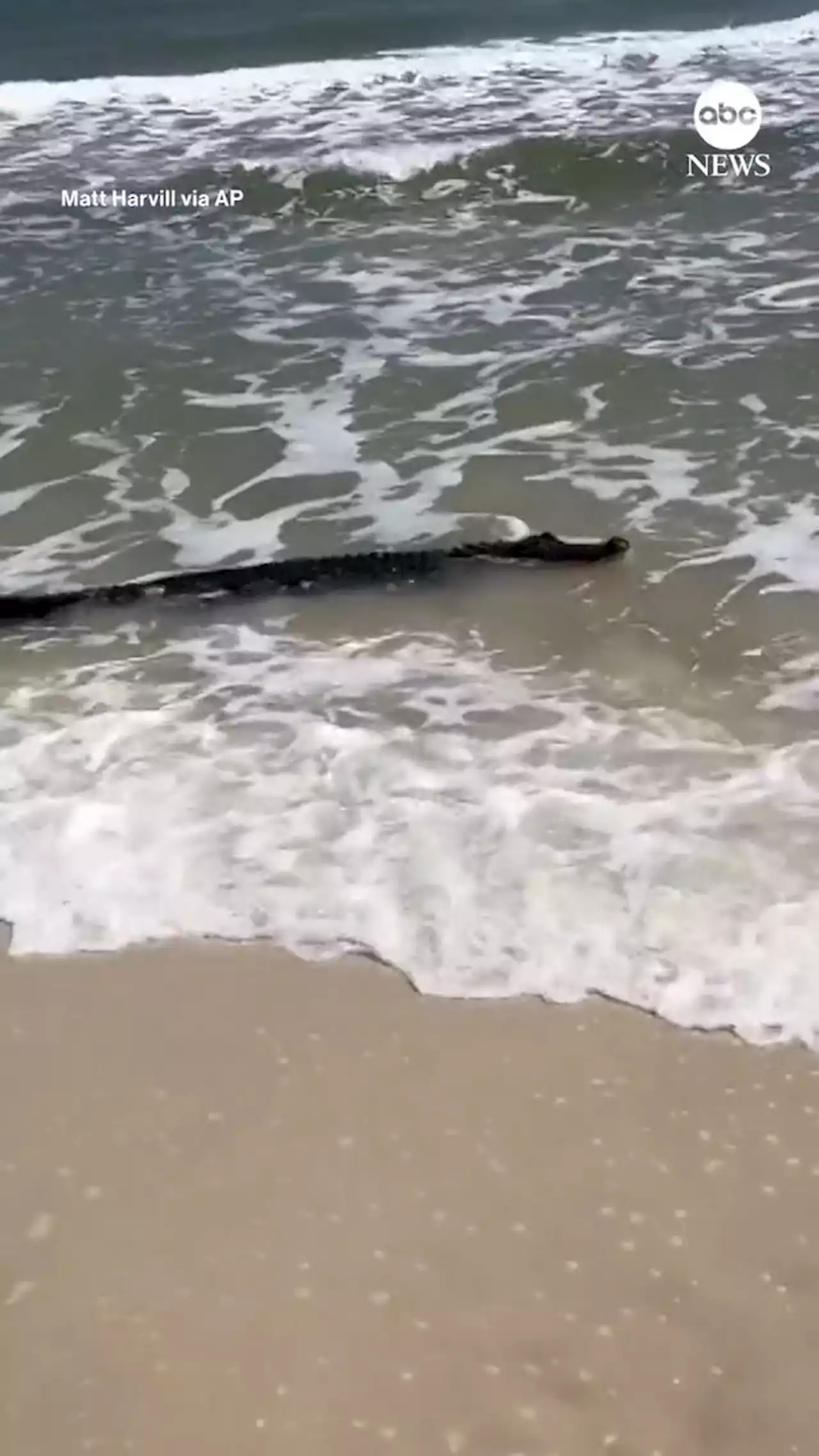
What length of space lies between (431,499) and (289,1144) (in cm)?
296

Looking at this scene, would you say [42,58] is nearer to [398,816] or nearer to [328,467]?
[328,467]

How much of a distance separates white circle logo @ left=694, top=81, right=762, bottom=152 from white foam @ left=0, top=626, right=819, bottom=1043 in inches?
245

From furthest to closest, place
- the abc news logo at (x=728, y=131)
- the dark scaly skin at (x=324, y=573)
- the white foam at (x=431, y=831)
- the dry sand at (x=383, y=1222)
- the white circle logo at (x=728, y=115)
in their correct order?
1. the white circle logo at (x=728, y=115)
2. the abc news logo at (x=728, y=131)
3. the dark scaly skin at (x=324, y=573)
4. the white foam at (x=431, y=831)
5. the dry sand at (x=383, y=1222)

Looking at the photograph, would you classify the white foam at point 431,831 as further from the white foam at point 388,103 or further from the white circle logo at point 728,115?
the white circle logo at point 728,115

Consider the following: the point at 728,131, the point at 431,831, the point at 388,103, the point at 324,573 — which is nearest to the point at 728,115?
the point at 728,131

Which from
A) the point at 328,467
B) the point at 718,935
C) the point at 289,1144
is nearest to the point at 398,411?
the point at 328,467

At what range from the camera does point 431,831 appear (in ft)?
12.1

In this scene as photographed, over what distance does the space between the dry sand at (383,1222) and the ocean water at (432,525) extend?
19cm

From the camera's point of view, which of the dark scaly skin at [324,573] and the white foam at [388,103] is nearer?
the dark scaly skin at [324,573]

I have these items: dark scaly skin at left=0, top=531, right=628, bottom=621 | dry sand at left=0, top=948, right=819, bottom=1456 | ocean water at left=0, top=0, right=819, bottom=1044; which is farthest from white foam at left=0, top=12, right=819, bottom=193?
dry sand at left=0, top=948, right=819, bottom=1456

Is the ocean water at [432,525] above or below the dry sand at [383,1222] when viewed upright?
above

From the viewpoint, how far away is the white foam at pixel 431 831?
3287 millimetres

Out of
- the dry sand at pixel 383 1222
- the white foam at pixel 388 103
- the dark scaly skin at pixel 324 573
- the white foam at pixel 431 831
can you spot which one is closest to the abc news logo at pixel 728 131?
the white foam at pixel 388 103

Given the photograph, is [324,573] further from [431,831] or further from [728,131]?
[728,131]
